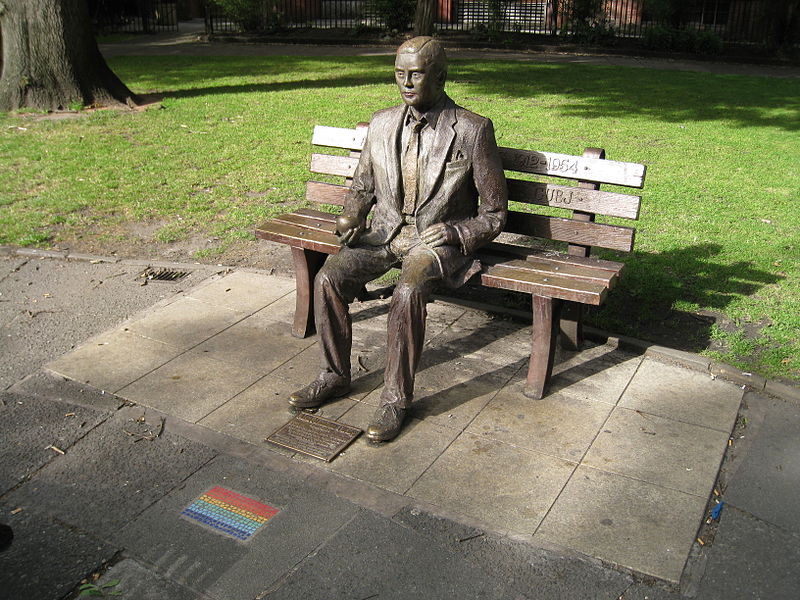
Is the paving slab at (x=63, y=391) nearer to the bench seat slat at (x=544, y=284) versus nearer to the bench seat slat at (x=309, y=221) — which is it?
the bench seat slat at (x=309, y=221)

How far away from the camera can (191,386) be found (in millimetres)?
4977

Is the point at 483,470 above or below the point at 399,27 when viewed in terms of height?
below

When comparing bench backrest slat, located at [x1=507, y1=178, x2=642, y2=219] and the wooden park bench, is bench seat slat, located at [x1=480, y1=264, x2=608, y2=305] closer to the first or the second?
the wooden park bench

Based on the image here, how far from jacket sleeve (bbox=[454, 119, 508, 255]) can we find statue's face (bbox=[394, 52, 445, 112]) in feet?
1.14

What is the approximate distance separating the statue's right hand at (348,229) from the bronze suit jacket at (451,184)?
7cm

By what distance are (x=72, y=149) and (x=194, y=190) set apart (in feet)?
8.44

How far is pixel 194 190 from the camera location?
29.4 ft

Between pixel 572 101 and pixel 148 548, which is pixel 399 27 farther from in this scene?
pixel 148 548

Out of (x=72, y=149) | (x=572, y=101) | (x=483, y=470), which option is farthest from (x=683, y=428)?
(x=572, y=101)

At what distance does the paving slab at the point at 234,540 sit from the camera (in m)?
3.48

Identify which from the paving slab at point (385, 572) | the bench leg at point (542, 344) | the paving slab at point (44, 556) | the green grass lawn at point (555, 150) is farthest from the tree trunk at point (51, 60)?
the paving slab at point (385, 572)

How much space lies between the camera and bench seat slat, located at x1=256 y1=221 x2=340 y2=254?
5262 millimetres

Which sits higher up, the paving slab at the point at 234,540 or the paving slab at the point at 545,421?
the paving slab at the point at 545,421

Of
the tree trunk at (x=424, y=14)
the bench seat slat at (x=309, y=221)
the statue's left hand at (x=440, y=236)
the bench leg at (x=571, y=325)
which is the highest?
the tree trunk at (x=424, y=14)
